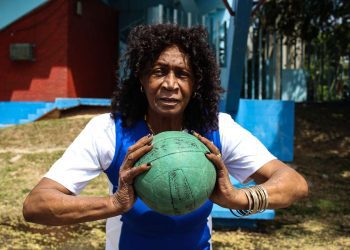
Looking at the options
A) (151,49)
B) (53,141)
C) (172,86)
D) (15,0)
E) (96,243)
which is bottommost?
(96,243)

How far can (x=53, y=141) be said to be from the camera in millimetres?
9570

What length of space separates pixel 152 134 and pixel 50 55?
34.3 feet

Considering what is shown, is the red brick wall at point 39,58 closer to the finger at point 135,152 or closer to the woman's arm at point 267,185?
the woman's arm at point 267,185

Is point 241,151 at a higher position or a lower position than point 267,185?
higher

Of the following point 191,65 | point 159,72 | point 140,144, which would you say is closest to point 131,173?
point 140,144

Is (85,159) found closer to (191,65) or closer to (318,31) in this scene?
(191,65)

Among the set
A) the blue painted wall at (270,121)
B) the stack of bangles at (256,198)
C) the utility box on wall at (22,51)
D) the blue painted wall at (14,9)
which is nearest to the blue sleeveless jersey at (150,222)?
the stack of bangles at (256,198)

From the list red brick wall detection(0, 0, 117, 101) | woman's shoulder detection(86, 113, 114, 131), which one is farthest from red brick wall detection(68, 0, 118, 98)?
woman's shoulder detection(86, 113, 114, 131)

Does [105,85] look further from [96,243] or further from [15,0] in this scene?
[96,243]

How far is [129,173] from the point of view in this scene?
6.01 feet

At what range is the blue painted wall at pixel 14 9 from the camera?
477 inches

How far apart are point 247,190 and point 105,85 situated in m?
12.3

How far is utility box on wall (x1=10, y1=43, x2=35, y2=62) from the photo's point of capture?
12023mm

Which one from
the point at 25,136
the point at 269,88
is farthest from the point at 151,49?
the point at 25,136
